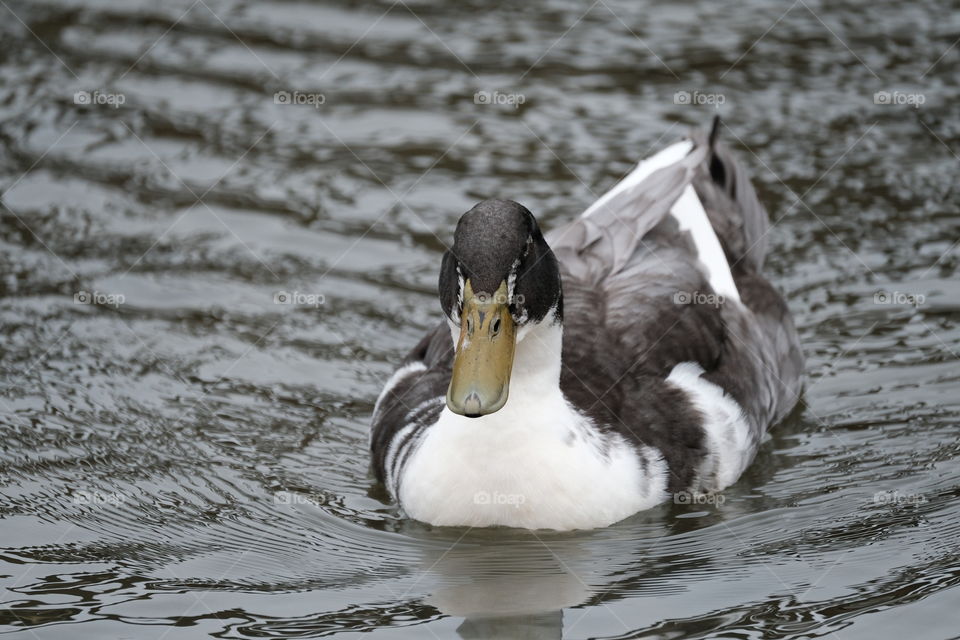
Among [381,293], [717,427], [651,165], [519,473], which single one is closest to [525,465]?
[519,473]

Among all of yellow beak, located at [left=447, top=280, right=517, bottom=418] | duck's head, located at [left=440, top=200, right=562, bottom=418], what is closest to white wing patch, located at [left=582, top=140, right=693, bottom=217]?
duck's head, located at [left=440, top=200, right=562, bottom=418]

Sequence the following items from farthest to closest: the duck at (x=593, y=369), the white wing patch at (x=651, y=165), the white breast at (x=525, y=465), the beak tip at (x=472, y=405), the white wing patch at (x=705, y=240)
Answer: the white wing patch at (x=651, y=165) → the white wing patch at (x=705, y=240) → the white breast at (x=525, y=465) → the duck at (x=593, y=369) → the beak tip at (x=472, y=405)

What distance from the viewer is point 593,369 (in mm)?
8562

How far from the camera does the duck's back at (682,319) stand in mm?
8531

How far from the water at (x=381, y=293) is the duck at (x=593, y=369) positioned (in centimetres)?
23

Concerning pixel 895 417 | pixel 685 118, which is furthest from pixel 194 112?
pixel 895 417

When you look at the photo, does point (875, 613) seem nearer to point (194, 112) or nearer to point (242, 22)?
point (194, 112)

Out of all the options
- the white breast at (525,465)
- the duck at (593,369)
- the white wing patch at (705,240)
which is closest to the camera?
the duck at (593,369)

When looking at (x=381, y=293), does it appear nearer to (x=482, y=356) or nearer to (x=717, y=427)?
(x=717, y=427)

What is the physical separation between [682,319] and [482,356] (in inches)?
80.1

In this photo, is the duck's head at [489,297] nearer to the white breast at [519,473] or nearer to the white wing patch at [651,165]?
the white breast at [519,473]

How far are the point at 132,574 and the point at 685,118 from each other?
24.4ft

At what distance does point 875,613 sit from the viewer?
23.7 feet

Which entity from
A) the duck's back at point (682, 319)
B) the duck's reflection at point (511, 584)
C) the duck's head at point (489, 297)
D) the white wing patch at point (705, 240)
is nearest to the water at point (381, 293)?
the duck's reflection at point (511, 584)
